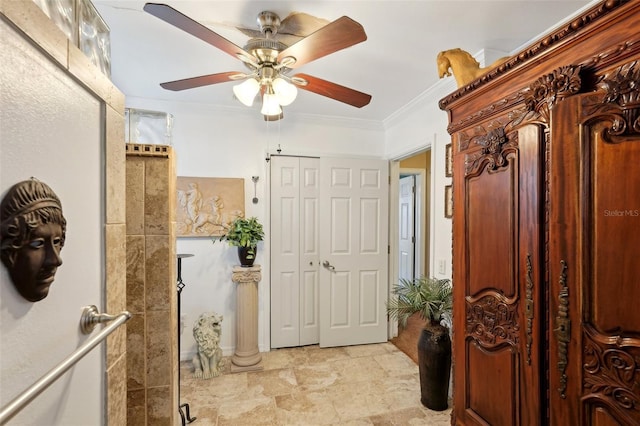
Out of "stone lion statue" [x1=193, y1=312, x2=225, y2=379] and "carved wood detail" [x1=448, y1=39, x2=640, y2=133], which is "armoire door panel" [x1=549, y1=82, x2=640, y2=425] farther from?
"stone lion statue" [x1=193, y1=312, x2=225, y2=379]

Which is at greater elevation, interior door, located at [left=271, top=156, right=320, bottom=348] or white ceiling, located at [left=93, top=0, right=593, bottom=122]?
white ceiling, located at [left=93, top=0, right=593, bottom=122]

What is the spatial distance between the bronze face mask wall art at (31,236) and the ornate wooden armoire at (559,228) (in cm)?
138

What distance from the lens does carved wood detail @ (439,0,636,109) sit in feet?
2.66

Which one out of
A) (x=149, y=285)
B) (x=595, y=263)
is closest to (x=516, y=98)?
(x=595, y=263)

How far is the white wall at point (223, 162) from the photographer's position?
9.42 ft

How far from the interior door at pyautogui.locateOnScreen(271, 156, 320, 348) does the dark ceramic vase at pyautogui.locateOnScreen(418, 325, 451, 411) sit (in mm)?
1352

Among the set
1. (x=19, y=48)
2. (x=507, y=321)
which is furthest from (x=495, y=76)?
(x=19, y=48)

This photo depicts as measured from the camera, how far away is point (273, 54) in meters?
1.53

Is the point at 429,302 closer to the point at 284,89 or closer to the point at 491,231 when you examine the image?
the point at 491,231

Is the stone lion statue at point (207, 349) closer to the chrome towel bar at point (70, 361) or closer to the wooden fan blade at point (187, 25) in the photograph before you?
the chrome towel bar at point (70, 361)

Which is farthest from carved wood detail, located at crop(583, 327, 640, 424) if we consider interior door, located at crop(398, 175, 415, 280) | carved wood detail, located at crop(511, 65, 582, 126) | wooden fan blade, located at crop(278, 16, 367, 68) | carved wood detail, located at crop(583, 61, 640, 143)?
interior door, located at crop(398, 175, 415, 280)

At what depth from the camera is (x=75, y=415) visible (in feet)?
2.39

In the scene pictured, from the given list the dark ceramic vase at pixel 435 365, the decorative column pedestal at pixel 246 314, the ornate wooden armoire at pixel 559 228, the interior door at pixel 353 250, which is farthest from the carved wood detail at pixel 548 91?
the decorative column pedestal at pixel 246 314

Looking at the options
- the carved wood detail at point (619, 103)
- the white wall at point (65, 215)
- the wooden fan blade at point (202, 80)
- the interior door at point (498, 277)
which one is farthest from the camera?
the wooden fan blade at point (202, 80)
